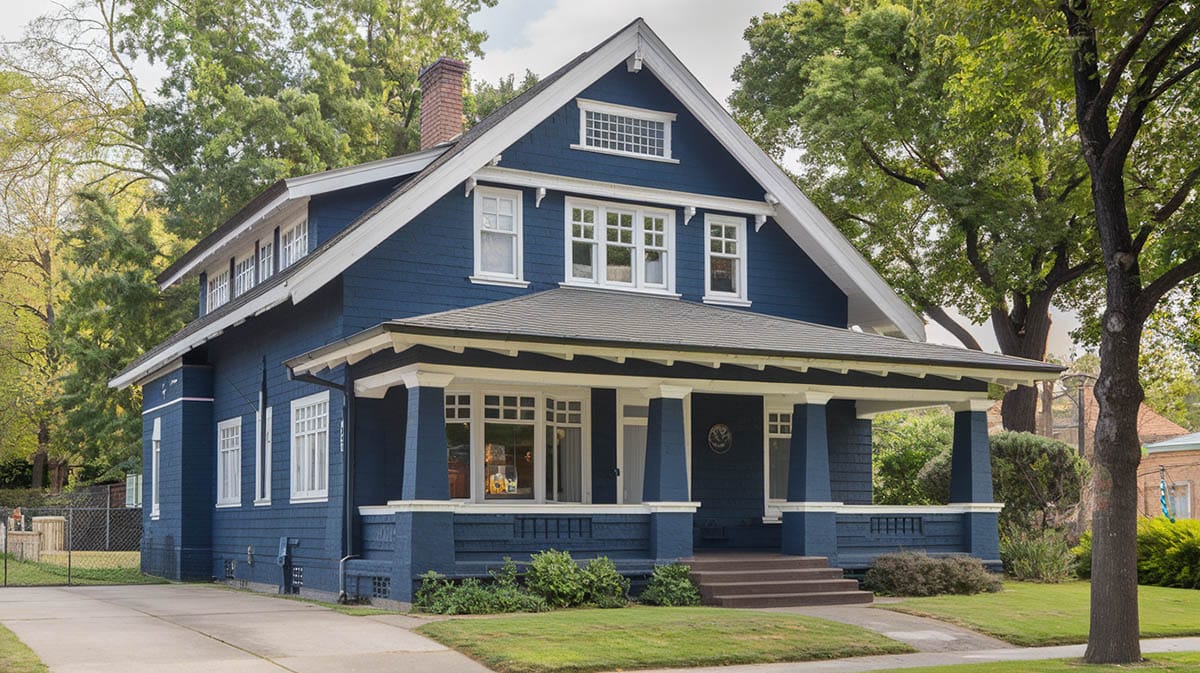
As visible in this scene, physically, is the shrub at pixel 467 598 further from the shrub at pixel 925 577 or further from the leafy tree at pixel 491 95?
the leafy tree at pixel 491 95

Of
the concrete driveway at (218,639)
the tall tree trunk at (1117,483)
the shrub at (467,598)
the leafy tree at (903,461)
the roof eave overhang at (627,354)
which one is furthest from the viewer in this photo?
the leafy tree at (903,461)

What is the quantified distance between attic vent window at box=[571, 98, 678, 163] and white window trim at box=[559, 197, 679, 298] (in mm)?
910

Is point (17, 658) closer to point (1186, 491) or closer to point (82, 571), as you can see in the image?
point (82, 571)

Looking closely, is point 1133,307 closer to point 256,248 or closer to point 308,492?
point 308,492

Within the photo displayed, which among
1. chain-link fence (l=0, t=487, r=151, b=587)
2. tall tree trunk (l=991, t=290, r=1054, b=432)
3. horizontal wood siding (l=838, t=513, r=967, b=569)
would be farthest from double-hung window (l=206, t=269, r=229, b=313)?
tall tree trunk (l=991, t=290, r=1054, b=432)

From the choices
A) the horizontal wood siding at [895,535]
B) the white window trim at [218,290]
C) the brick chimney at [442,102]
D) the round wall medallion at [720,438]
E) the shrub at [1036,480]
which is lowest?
the horizontal wood siding at [895,535]

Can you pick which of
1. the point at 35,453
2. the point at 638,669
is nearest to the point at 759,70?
the point at 638,669

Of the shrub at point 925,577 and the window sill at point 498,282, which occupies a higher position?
the window sill at point 498,282

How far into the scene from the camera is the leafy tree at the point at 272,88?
3769 cm

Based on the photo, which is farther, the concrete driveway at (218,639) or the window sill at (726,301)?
the window sill at (726,301)

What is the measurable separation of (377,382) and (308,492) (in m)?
3.64

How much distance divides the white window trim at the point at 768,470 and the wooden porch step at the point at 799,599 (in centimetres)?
431

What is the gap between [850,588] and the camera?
19156mm

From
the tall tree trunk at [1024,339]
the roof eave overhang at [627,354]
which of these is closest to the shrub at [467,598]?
the roof eave overhang at [627,354]
